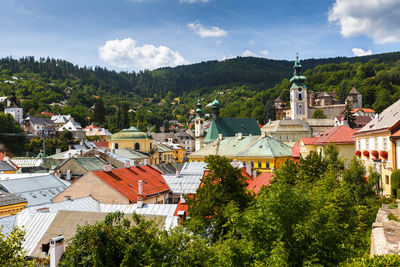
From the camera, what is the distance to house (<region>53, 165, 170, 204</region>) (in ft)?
95.6

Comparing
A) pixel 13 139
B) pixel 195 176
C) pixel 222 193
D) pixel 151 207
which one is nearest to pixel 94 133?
pixel 13 139

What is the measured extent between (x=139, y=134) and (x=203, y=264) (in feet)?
244

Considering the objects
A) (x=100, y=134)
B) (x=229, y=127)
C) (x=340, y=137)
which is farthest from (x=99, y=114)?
(x=340, y=137)

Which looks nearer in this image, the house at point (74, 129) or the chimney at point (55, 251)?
the chimney at point (55, 251)

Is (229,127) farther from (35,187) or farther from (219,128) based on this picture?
(35,187)

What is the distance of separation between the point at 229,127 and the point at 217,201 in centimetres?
7651

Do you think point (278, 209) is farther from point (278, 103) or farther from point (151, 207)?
point (278, 103)

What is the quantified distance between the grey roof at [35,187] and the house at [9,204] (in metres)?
2.54

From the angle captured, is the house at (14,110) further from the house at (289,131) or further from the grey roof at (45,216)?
the grey roof at (45,216)

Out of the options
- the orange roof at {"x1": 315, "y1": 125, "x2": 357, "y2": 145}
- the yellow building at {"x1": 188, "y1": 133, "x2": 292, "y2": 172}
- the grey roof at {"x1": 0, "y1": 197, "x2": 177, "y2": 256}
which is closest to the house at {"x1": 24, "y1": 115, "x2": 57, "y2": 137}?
the yellow building at {"x1": 188, "y1": 133, "x2": 292, "y2": 172}

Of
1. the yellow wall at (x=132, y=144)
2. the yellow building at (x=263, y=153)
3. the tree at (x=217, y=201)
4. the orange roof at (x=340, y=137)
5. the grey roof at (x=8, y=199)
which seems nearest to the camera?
the tree at (x=217, y=201)

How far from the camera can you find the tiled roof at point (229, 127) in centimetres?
8912

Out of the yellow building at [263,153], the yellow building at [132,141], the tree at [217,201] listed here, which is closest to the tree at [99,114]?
the yellow building at [132,141]

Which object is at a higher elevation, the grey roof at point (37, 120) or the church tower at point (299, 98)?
the church tower at point (299, 98)
